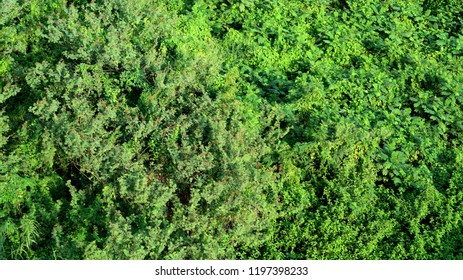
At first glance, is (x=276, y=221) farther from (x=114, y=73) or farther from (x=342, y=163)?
(x=114, y=73)

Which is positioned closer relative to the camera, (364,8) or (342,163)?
(342,163)

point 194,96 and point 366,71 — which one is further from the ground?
point 194,96

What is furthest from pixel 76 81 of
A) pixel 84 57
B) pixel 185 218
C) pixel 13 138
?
pixel 185 218

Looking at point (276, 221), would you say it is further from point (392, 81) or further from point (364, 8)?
point (364, 8)

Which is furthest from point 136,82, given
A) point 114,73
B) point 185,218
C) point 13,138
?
point 185,218

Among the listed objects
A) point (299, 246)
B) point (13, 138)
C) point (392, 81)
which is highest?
point (13, 138)

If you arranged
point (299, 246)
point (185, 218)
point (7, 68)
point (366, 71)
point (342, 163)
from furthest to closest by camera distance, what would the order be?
1. point (366, 71)
2. point (7, 68)
3. point (342, 163)
4. point (299, 246)
5. point (185, 218)

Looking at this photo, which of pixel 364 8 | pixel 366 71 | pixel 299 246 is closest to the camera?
pixel 299 246
